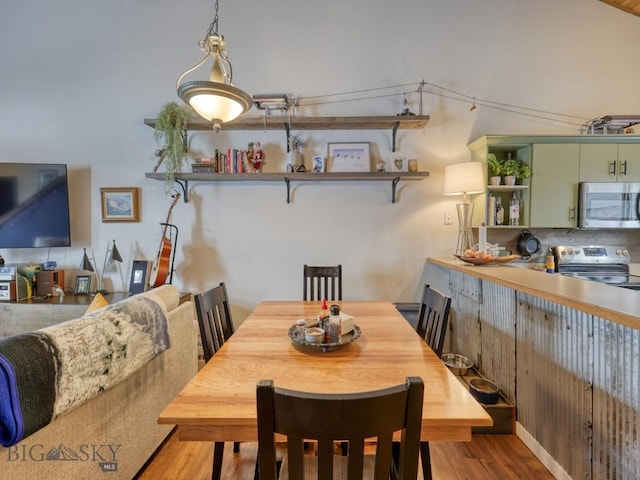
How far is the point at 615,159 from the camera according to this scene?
8.50 feet

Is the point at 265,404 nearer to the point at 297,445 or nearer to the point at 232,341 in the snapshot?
the point at 297,445

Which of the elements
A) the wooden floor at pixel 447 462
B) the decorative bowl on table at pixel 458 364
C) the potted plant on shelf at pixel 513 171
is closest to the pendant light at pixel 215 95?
the wooden floor at pixel 447 462

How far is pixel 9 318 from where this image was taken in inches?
98.4

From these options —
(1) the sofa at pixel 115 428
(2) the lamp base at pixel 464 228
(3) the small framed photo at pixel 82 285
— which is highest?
(2) the lamp base at pixel 464 228

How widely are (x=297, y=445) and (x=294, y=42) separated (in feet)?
10.7

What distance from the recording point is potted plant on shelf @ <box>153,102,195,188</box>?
2689mm

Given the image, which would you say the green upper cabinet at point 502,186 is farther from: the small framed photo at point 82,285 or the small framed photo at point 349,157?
the small framed photo at point 82,285

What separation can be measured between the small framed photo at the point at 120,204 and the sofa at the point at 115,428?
1543 millimetres

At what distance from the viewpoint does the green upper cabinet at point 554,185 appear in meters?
2.60

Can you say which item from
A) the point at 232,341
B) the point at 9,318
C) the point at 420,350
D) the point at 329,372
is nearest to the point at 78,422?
the point at 232,341

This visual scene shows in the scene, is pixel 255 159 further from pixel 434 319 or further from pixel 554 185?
pixel 554 185

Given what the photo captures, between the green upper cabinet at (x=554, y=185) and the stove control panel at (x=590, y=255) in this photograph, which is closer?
the green upper cabinet at (x=554, y=185)

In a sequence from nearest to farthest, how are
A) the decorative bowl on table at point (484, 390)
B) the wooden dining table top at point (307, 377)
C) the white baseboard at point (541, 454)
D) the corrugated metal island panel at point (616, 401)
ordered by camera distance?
1. the wooden dining table top at point (307, 377)
2. the corrugated metal island panel at point (616, 401)
3. the white baseboard at point (541, 454)
4. the decorative bowl on table at point (484, 390)

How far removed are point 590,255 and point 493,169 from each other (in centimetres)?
126
